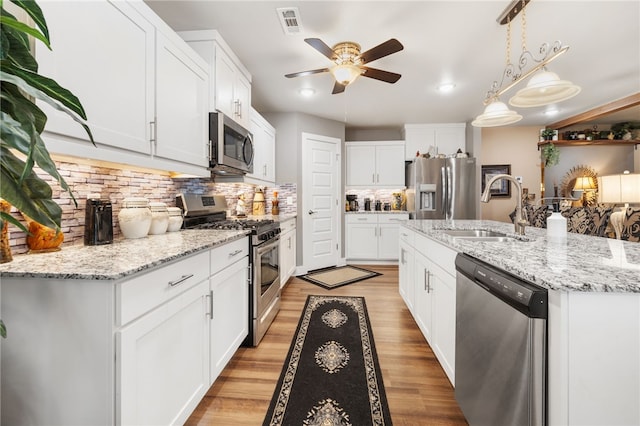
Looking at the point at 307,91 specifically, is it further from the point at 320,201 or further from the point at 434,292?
the point at 434,292

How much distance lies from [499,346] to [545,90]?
5.31ft

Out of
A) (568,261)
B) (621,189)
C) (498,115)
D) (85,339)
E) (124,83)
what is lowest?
(85,339)

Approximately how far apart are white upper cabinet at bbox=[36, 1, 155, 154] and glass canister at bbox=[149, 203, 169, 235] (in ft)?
1.46

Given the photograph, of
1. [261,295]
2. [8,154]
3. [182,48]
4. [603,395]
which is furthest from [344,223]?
[8,154]

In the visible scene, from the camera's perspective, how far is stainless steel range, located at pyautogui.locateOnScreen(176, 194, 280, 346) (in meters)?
2.22

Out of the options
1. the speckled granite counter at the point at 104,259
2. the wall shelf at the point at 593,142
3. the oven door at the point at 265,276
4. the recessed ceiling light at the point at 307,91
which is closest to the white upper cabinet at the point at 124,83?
the speckled granite counter at the point at 104,259

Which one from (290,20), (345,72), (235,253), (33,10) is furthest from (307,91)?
(33,10)

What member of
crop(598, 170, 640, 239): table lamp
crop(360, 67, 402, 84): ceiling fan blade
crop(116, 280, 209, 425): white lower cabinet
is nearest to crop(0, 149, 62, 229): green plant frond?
crop(116, 280, 209, 425): white lower cabinet

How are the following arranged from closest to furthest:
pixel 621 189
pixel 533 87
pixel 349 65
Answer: pixel 533 87, pixel 349 65, pixel 621 189

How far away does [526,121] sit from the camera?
206 inches

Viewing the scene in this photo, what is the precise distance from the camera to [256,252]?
2238 mm

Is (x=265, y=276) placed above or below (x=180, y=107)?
below

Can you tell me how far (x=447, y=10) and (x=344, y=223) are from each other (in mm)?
3474

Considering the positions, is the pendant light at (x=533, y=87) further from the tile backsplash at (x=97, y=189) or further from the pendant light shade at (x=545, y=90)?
the tile backsplash at (x=97, y=189)
